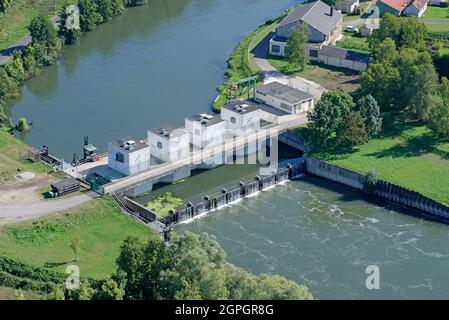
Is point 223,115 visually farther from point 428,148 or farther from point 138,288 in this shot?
point 138,288

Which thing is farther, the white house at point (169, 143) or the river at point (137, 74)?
the river at point (137, 74)

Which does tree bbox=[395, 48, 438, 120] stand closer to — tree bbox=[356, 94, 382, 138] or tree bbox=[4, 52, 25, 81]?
tree bbox=[356, 94, 382, 138]

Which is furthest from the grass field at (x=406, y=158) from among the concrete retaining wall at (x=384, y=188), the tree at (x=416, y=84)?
the tree at (x=416, y=84)

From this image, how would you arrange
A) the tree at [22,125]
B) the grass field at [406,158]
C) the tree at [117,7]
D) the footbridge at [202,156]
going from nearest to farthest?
the footbridge at [202,156] → the grass field at [406,158] → the tree at [22,125] → the tree at [117,7]

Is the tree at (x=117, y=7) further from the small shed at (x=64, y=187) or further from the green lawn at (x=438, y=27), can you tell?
the small shed at (x=64, y=187)

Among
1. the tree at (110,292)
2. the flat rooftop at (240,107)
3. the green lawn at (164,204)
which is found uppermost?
the flat rooftop at (240,107)

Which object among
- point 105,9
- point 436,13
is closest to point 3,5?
point 105,9
